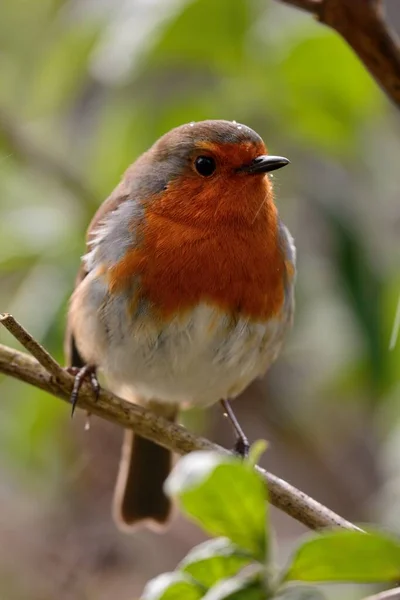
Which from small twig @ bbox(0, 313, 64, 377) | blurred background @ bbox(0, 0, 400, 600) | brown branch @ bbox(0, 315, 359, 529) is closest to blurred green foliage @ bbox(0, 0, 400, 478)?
blurred background @ bbox(0, 0, 400, 600)

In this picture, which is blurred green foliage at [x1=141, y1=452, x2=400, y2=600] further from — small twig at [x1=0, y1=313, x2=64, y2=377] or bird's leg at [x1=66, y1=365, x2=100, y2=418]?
→ bird's leg at [x1=66, y1=365, x2=100, y2=418]

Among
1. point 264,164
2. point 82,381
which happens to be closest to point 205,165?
point 264,164

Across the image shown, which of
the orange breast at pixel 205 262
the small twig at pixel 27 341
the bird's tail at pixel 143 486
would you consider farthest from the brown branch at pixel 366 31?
the bird's tail at pixel 143 486

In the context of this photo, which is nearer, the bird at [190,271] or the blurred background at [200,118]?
the bird at [190,271]

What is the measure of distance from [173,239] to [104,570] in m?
1.98

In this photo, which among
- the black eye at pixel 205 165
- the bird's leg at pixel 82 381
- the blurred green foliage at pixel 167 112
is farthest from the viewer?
the blurred green foliage at pixel 167 112

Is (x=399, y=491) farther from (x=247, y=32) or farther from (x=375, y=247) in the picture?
(x=247, y=32)

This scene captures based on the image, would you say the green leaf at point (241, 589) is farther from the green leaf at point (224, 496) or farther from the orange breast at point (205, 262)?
the orange breast at point (205, 262)

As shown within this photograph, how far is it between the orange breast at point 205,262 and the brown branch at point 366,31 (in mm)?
764

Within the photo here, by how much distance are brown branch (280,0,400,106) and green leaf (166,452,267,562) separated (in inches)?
50.8

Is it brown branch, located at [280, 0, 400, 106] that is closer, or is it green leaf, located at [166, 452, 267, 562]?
green leaf, located at [166, 452, 267, 562]

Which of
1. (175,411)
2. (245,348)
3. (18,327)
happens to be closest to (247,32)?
(245,348)

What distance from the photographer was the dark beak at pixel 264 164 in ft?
8.34

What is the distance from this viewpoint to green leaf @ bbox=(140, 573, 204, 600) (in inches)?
35.9
